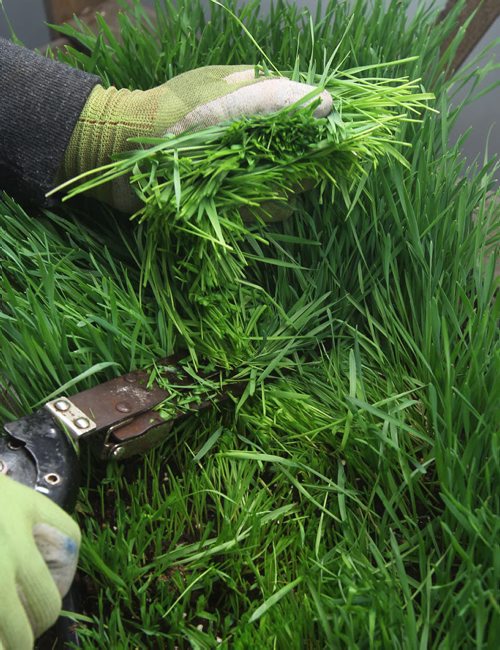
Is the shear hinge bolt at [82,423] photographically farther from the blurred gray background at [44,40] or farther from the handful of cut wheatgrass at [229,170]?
the blurred gray background at [44,40]

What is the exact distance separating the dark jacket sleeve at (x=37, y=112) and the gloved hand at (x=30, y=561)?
1.30 ft

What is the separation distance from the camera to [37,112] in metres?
0.83

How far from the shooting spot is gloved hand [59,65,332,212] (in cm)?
77

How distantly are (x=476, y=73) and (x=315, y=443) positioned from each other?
21.4 inches

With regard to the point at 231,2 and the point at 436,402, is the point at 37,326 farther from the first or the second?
the point at 231,2

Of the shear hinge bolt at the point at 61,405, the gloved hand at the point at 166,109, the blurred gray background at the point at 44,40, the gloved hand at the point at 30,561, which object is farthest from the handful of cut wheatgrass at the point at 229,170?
the blurred gray background at the point at 44,40

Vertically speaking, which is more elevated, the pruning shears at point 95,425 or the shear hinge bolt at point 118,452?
the pruning shears at point 95,425

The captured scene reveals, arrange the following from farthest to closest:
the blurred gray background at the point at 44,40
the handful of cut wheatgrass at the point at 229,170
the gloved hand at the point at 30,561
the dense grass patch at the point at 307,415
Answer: the blurred gray background at the point at 44,40 < the handful of cut wheatgrass at the point at 229,170 < the dense grass patch at the point at 307,415 < the gloved hand at the point at 30,561

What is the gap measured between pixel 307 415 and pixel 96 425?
0.22m

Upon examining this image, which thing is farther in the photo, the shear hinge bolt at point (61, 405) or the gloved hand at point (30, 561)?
the shear hinge bolt at point (61, 405)

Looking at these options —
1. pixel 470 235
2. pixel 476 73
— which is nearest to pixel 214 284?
pixel 470 235

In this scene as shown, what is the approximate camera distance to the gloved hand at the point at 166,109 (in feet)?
2.54

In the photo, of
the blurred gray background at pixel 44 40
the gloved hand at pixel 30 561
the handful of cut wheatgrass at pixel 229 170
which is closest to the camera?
the gloved hand at pixel 30 561

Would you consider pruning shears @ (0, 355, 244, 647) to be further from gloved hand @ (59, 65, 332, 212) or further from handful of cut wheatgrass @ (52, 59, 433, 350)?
gloved hand @ (59, 65, 332, 212)
